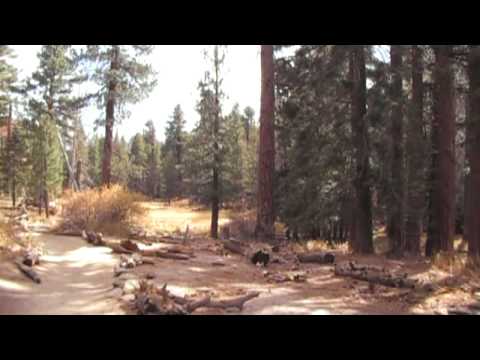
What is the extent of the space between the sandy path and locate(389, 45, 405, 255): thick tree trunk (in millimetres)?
6663

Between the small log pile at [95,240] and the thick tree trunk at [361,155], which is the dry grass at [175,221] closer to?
the small log pile at [95,240]

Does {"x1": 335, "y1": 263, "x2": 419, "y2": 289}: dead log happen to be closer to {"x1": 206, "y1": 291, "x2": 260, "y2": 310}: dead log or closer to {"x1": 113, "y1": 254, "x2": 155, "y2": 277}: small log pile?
{"x1": 206, "y1": 291, "x2": 260, "y2": 310}: dead log

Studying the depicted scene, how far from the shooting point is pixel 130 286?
5.39 metres

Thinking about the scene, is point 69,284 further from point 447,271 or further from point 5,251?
point 447,271

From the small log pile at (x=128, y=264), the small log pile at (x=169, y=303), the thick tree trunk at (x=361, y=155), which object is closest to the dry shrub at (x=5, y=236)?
the small log pile at (x=128, y=264)

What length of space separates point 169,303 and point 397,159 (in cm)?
739

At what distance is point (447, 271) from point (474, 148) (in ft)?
9.86

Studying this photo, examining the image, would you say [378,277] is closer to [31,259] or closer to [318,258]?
[318,258]

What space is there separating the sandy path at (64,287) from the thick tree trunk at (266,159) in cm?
545

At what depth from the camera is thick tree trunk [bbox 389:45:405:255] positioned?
381 inches

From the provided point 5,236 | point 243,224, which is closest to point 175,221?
point 243,224

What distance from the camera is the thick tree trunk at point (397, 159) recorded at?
31.8 ft

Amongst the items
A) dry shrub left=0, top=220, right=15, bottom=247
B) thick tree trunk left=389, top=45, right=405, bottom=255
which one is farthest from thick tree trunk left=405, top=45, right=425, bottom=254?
dry shrub left=0, top=220, right=15, bottom=247
